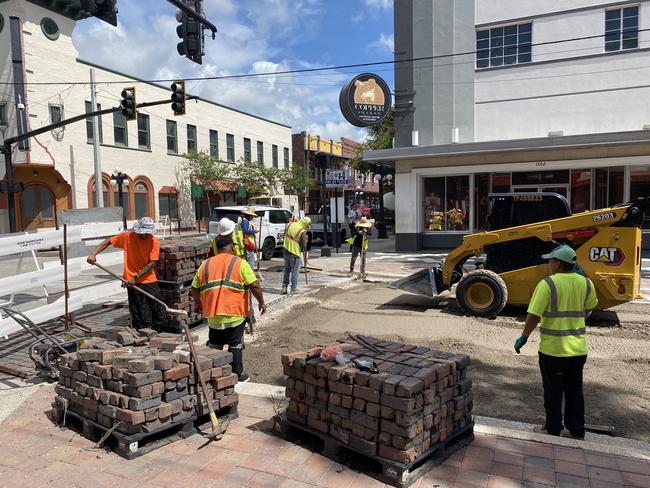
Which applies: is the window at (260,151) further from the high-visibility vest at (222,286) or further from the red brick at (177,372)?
the red brick at (177,372)

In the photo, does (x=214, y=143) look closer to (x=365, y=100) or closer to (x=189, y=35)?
(x=365, y=100)

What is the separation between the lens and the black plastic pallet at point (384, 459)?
11.7 ft

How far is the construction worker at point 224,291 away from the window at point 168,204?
28.3 m

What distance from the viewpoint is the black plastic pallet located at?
3.55 meters

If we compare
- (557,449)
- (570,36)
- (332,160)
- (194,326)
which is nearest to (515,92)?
(570,36)

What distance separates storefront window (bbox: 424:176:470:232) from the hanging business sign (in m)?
3.31

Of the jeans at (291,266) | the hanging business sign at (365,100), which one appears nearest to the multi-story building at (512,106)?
the hanging business sign at (365,100)

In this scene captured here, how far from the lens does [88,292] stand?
34.1 ft

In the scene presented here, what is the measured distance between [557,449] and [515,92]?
16725 millimetres

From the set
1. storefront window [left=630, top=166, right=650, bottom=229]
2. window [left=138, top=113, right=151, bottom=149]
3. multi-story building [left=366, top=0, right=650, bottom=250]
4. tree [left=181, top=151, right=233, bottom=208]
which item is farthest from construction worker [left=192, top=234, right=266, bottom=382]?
tree [left=181, top=151, right=233, bottom=208]

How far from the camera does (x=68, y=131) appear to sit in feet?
85.9

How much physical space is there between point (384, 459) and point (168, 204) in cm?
3124

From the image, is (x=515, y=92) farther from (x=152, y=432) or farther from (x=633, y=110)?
(x=152, y=432)

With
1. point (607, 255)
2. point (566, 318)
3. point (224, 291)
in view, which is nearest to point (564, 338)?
point (566, 318)
